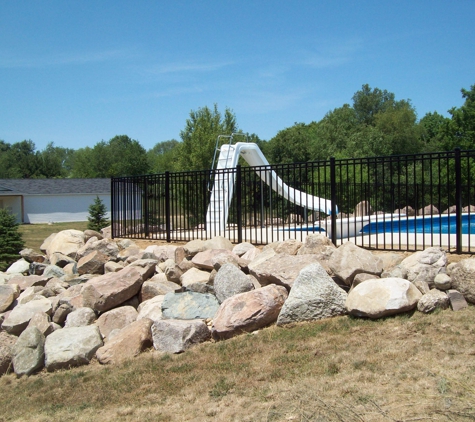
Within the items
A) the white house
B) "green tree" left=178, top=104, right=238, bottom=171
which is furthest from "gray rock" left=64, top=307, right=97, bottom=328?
the white house

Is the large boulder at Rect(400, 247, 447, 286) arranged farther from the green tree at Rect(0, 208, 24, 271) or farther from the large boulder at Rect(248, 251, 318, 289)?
the green tree at Rect(0, 208, 24, 271)

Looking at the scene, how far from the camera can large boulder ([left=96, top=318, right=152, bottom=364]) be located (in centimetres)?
724

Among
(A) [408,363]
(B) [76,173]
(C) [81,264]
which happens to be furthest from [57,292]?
(B) [76,173]

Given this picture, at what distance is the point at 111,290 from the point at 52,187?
3903 centimetres

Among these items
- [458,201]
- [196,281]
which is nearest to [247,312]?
[196,281]

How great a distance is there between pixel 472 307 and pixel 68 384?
5.26 m

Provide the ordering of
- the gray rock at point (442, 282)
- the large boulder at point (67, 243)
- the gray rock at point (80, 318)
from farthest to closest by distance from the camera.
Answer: the large boulder at point (67, 243), the gray rock at point (80, 318), the gray rock at point (442, 282)

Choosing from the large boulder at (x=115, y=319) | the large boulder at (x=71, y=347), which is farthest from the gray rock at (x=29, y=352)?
the large boulder at (x=115, y=319)

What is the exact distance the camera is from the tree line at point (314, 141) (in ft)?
105

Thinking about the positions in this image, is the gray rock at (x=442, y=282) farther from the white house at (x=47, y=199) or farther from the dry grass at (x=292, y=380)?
the white house at (x=47, y=199)

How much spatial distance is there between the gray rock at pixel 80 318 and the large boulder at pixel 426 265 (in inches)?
198

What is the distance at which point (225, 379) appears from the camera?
19.1 feet

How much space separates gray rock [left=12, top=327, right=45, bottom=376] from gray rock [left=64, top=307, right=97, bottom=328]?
0.73m

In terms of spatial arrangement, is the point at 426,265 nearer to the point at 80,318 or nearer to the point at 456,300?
the point at 456,300
